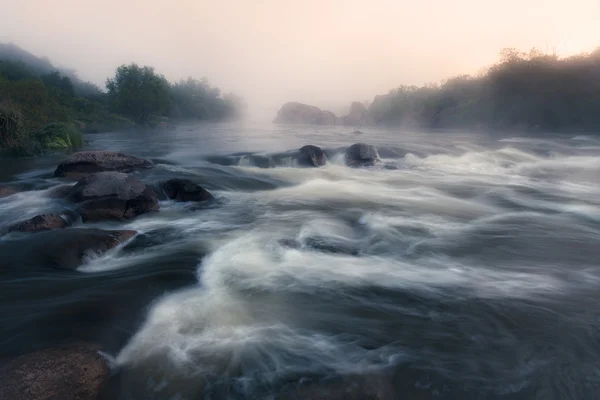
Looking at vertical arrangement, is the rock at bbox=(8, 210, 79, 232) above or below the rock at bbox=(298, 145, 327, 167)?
below

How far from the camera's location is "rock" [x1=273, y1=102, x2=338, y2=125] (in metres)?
105

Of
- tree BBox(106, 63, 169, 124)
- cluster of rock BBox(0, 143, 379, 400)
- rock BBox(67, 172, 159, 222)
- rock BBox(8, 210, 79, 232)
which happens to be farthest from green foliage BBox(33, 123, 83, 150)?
tree BBox(106, 63, 169, 124)

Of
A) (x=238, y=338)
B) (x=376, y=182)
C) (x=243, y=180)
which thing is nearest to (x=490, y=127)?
(x=376, y=182)

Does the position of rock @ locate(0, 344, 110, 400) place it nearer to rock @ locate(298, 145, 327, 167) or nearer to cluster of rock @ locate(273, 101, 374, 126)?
rock @ locate(298, 145, 327, 167)

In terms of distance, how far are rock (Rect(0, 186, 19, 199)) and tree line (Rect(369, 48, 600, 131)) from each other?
53.3 meters

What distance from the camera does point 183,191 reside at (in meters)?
11.0

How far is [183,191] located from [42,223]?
399 centimetres

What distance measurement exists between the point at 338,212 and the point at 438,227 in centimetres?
279

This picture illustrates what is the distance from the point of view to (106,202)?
9008mm

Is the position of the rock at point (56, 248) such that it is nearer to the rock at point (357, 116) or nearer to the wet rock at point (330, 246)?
the wet rock at point (330, 246)

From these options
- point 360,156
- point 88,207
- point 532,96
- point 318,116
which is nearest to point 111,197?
point 88,207

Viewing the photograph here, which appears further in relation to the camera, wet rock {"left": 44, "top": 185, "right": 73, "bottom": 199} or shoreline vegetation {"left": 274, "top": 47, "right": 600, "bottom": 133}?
shoreline vegetation {"left": 274, "top": 47, "right": 600, "bottom": 133}

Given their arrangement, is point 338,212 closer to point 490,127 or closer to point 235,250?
point 235,250

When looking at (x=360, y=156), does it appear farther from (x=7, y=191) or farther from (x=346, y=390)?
(x=346, y=390)
